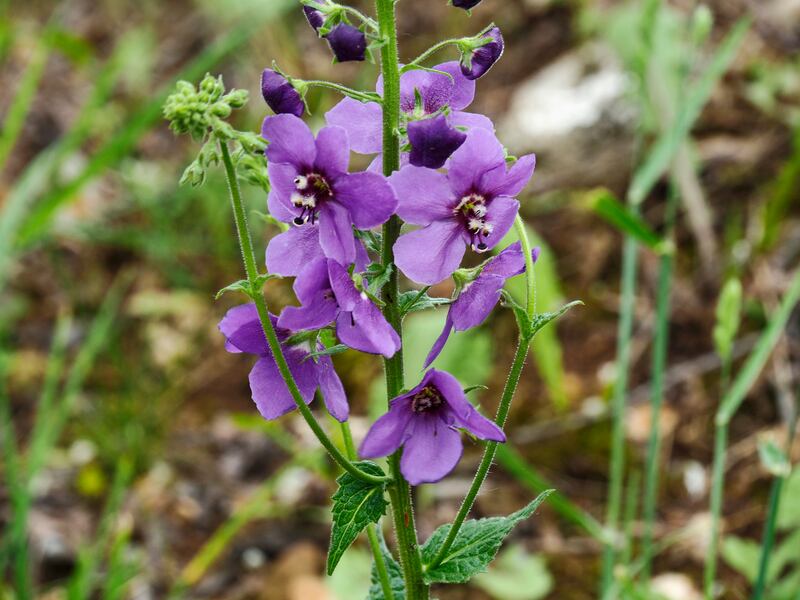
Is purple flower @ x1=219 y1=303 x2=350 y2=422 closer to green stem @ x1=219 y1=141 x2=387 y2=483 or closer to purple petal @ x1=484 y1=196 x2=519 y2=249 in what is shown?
green stem @ x1=219 y1=141 x2=387 y2=483

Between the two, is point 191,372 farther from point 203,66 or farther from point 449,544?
point 449,544

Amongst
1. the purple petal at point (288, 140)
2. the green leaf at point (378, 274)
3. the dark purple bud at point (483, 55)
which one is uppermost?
the dark purple bud at point (483, 55)

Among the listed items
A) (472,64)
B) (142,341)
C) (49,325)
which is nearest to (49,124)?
(49,325)

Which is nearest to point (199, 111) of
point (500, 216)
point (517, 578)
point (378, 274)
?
point (378, 274)

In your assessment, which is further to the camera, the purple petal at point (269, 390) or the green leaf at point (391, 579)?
the green leaf at point (391, 579)

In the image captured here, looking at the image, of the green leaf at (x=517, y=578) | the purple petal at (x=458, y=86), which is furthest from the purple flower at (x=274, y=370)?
the green leaf at (x=517, y=578)

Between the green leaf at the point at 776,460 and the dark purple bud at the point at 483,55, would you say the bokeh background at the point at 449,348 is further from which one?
the dark purple bud at the point at 483,55

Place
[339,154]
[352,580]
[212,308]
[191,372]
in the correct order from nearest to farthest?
[339,154] → [352,580] → [191,372] → [212,308]
